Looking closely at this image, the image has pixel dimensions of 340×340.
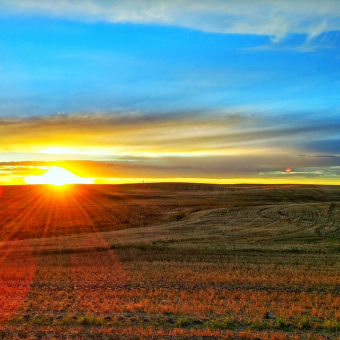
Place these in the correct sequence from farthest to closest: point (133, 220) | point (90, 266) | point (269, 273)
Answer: point (133, 220) → point (90, 266) → point (269, 273)

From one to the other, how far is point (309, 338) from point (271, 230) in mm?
30711

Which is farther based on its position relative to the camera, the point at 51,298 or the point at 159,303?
the point at 51,298

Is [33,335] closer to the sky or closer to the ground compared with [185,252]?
closer to the sky

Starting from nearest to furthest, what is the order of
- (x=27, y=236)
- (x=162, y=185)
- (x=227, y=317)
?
(x=227, y=317), (x=27, y=236), (x=162, y=185)

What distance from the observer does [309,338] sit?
891 centimetres

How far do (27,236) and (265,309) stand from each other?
35266mm

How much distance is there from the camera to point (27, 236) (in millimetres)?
41719

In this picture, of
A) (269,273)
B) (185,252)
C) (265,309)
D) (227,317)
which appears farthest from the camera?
(185,252)

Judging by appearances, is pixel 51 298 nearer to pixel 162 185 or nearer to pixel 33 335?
pixel 33 335

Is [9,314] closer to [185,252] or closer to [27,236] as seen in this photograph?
[185,252]

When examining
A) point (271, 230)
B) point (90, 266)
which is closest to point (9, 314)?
point (90, 266)

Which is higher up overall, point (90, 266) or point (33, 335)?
point (33, 335)

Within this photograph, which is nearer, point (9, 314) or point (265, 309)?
point (9, 314)

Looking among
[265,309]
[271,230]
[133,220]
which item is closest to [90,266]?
[265,309]
